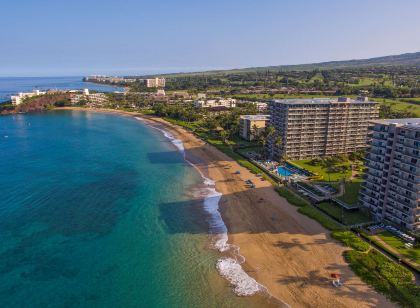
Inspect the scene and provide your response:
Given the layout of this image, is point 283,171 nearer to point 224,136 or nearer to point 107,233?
point 224,136

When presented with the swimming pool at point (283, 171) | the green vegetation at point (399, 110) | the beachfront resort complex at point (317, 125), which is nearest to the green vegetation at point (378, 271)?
the swimming pool at point (283, 171)

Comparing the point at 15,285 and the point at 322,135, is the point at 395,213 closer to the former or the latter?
the point at 322,135

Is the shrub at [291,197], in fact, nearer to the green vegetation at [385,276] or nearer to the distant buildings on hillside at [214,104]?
the green vegetation at [385,276]

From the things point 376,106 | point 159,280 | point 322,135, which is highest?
point 376,106

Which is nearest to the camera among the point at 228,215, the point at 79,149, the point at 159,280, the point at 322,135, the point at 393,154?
the point at 159,280

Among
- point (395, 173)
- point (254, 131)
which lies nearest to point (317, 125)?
point (254, 131)

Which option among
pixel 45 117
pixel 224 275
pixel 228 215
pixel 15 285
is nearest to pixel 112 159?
pixel 228 215

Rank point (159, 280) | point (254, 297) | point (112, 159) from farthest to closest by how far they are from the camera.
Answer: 1. point (112, 159)
2. point (159, 280)
3. point (254, 297)
